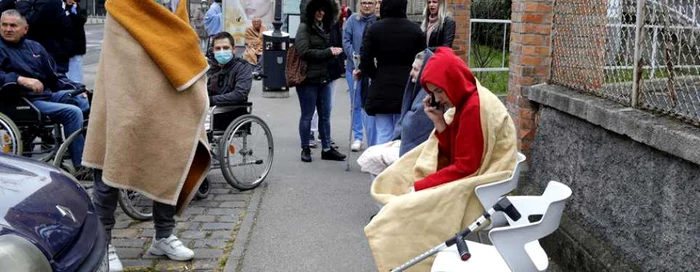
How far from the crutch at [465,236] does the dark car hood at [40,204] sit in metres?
1.48

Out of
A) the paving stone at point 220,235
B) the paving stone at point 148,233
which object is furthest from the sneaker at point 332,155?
the paving stone at point 148,233

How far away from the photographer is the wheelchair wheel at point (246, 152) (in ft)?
22.8

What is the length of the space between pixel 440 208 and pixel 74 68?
7124 mm

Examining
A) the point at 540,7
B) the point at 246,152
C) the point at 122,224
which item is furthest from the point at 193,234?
the point at 540,7

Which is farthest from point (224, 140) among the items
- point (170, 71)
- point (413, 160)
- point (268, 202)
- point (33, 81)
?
point (413, 160)

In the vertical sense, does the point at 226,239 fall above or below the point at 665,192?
below

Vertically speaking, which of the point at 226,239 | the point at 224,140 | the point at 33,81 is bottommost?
the point at 226,239

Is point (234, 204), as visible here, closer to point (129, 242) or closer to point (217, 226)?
point (217, 226)

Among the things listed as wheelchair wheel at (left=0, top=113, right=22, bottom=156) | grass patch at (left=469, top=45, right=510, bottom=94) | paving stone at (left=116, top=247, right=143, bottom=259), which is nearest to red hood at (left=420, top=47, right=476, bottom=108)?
paving stone at (left=116, top=247, right=143, bottom=259)

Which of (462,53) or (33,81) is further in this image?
(462,53)

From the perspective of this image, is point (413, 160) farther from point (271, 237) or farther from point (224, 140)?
point (224, 140)

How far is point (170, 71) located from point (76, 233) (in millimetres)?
1461

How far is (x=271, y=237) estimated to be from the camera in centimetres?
597

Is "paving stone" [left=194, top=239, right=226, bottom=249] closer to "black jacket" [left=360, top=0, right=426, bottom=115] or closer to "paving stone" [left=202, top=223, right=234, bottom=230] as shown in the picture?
"paving stone" [left=202, top=223, right=234, bottom=230]
